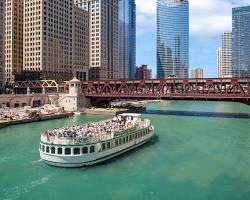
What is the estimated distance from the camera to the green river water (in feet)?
139

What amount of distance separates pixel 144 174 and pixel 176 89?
9680 cm

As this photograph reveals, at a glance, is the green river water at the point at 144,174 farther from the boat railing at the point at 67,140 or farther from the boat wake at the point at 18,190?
the boat railing at the point at 67,140

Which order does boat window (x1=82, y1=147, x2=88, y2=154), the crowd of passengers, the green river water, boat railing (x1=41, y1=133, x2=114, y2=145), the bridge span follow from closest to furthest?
1. the green river water
2. boat railing (x1=41, y1=133, x2=114, y2=145)
3. boat window (x1=82, y1=147, x2=88, y2=154)
4. the crowd of passengers
5. the bridge span

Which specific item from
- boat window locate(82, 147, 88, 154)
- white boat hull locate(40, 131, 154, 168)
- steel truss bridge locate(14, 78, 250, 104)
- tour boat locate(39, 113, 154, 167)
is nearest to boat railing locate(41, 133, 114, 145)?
tour boat locate(39, 113, 154, 167)

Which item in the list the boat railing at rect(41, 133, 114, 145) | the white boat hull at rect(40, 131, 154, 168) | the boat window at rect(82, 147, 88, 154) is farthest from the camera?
the boat window at rect(82, 147, 88, 154)

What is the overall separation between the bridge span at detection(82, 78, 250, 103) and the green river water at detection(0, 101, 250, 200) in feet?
170

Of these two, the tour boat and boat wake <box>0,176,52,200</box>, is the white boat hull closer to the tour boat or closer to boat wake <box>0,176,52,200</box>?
the tour boat

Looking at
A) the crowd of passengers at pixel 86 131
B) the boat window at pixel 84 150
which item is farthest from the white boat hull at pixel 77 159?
the crowd of passengers at pixel 86 131

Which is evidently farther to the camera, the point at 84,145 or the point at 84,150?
the point at 84,150

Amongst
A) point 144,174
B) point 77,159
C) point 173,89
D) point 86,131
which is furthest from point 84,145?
point 173,89

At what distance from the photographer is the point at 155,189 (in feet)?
145

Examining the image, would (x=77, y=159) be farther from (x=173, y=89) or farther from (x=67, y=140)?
(x=173, y=89)

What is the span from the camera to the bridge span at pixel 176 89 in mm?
124831

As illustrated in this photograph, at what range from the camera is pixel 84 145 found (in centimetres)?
5256
